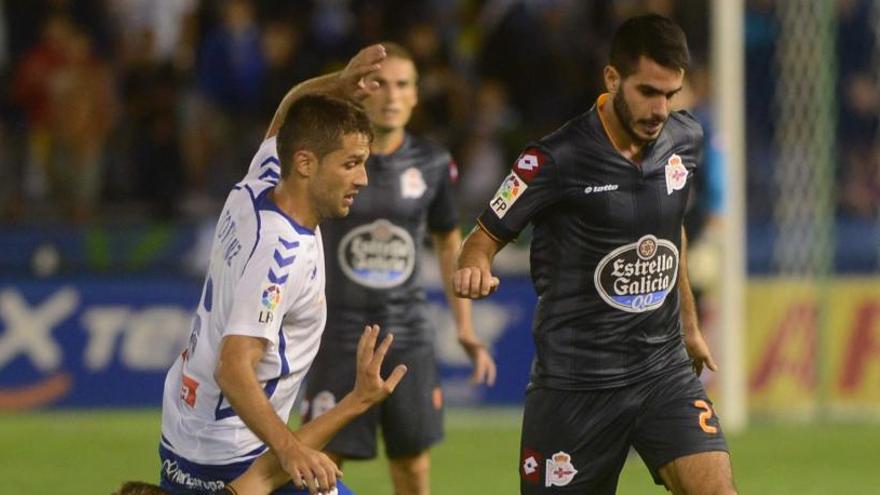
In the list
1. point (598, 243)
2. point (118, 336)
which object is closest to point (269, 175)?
point (598, 243)

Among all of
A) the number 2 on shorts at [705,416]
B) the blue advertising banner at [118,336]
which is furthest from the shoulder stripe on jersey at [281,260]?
the blue advertising banner at [118,336]

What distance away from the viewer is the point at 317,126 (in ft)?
19.4

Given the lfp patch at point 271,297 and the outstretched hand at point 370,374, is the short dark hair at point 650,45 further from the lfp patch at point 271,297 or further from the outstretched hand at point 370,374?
the lfp patch at point 271,297

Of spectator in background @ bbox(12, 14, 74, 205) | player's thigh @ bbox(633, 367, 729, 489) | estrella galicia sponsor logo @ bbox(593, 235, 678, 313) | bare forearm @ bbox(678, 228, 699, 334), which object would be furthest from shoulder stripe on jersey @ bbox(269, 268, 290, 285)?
spectator in background @ bbox(12, 14, 74, 205)

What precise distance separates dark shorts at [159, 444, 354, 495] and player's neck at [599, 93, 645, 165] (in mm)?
1685

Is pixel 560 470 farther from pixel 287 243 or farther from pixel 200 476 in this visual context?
pixel 287 243

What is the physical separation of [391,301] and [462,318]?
35 cm

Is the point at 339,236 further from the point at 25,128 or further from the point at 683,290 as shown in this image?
the point at 25,128

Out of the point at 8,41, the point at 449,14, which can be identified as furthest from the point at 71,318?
the point at 449,14

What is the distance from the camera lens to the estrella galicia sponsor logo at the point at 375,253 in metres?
8.82

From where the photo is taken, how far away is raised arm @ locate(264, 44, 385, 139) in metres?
6.67

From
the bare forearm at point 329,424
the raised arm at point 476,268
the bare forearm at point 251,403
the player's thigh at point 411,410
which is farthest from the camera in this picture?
the player's thigh at point 411,410

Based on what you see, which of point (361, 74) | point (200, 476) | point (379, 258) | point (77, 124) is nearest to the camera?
point (200, 476)

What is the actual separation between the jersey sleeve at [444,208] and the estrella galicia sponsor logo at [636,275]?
2307mm
